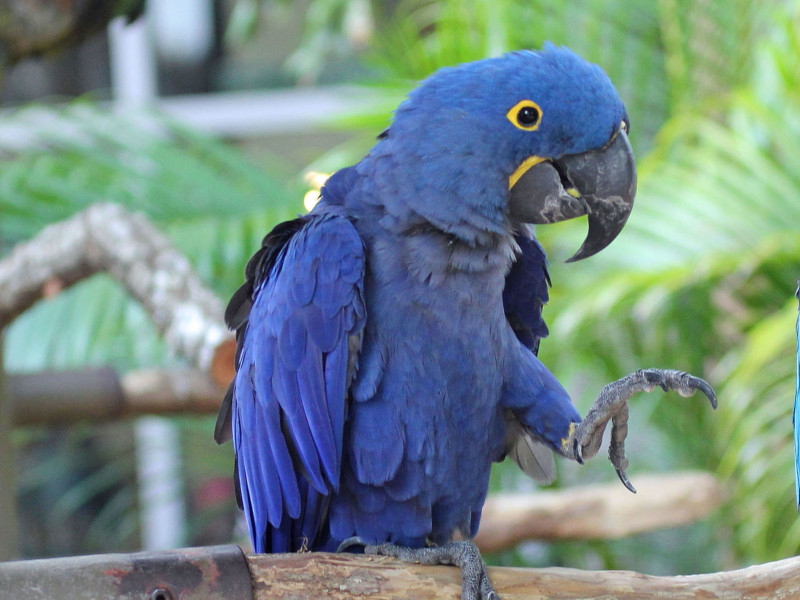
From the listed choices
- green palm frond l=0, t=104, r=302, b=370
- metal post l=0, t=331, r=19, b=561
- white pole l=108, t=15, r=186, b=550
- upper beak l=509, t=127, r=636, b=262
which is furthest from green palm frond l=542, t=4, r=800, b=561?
white pole l=108, t=15, r=186, b=550

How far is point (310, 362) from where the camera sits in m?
0.92

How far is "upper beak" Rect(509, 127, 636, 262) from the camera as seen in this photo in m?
0.91

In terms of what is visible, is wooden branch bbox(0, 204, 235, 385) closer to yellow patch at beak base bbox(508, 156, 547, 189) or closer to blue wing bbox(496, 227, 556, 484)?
blue wing bbox(496, 227, 556, 484)

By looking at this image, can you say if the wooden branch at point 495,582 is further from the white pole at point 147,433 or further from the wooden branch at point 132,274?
the white pole at point 147,433

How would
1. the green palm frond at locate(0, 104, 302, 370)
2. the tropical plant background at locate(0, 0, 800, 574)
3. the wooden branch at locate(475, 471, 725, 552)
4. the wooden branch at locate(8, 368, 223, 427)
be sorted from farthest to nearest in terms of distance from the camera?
the green palm frond at locate(0, 104, 302, 370) < the wooden branch at locate(475, 471, 725, 552) < the tropical plant background at locate(0, 0, 800, 574) < the wooden branch at locate(8, 368, 223, 427)

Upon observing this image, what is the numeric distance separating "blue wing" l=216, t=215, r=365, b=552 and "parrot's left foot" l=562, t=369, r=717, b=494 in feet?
0.88

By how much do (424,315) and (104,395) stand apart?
2.92 ft

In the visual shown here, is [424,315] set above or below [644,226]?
below

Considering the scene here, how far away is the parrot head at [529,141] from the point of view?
887mm

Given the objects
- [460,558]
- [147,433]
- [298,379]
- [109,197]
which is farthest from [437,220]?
[147,433]

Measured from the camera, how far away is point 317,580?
2.78ft

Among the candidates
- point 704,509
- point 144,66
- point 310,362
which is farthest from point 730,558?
point 144,66

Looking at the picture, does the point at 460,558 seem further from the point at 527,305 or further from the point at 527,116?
the point at 527,116

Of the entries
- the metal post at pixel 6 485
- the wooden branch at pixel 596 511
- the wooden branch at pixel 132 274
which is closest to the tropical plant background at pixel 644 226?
the wooden branch at pixel 596 511
